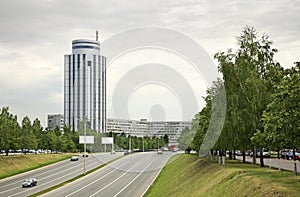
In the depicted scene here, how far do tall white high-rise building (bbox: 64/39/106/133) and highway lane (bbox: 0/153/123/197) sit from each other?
71.3 ft

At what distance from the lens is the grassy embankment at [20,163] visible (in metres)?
74.6

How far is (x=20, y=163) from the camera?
8194 centimetres

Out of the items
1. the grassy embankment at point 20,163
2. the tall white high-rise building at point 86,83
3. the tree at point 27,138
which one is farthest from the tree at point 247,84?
the tree at point 27,138

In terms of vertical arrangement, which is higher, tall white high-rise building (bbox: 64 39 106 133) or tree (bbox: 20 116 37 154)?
tall white high-rise building (bbox: 64 39 106 133)

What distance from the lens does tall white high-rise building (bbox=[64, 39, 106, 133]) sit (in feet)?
357

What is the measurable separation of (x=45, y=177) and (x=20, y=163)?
36.0 ft

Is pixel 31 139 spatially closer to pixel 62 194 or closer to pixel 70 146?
pixel 70 146

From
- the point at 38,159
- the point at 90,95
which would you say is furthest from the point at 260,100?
the point at 90,95

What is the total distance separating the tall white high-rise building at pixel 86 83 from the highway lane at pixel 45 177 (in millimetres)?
21719

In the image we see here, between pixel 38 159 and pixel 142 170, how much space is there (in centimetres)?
2503

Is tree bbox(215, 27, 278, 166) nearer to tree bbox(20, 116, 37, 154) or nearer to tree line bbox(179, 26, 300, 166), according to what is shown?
tree line bbox(179, 26, 300, 166)

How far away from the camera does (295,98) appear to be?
25.1 metres

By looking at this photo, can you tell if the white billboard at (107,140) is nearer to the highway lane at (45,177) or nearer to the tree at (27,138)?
the tree at (27,138)

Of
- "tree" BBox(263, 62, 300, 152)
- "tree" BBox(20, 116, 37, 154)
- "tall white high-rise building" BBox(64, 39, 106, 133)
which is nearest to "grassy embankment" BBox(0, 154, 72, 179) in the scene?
"tree" BBox(20, 116, 37, 154)
